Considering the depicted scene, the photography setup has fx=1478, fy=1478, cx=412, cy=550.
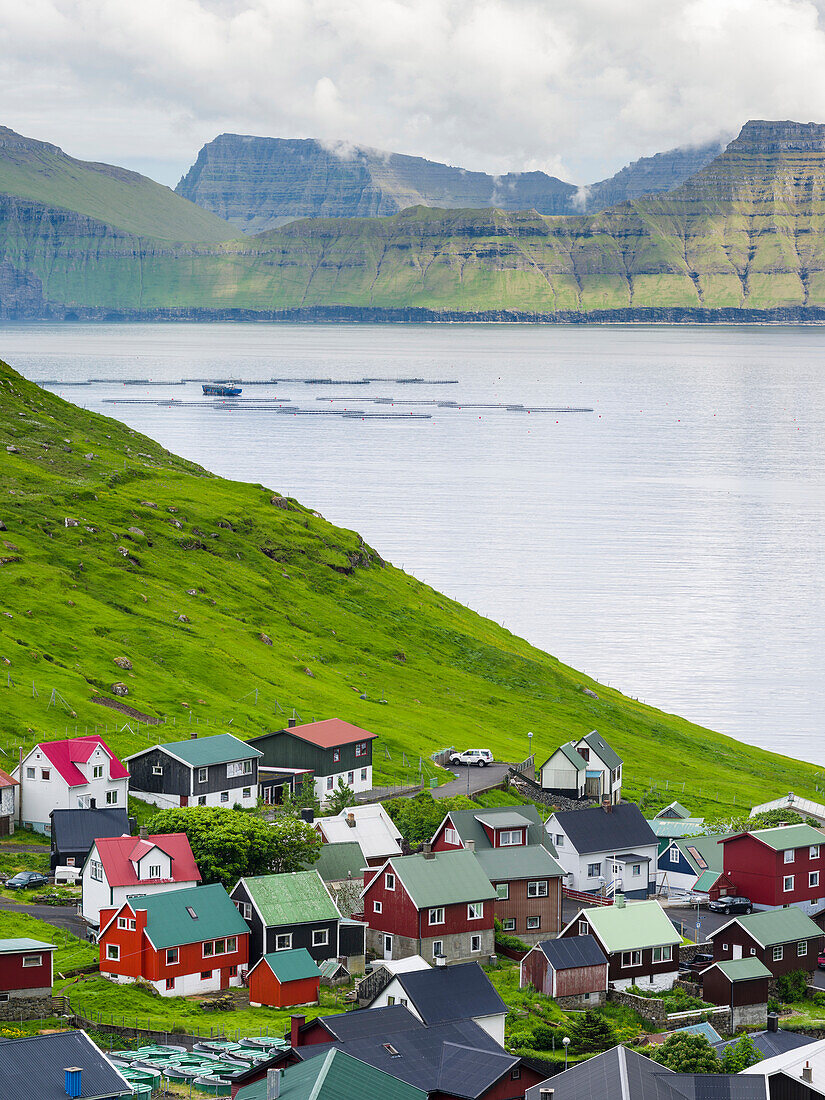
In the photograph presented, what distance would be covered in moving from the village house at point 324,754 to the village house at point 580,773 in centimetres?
1147

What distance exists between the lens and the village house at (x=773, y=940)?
2482 inches

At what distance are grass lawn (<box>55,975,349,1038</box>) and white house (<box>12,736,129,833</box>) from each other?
20573 mm

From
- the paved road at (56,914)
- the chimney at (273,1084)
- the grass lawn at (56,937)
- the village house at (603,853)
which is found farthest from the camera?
the village house at (603,853)

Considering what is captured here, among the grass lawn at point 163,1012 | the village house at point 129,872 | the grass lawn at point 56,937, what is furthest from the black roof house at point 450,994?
the village house at point 129,872

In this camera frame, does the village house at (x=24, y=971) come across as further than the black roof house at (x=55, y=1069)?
Yes

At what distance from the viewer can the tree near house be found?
65519mm

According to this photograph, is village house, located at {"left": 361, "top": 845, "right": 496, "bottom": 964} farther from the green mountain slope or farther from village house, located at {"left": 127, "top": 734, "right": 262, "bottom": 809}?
the green mountain slope

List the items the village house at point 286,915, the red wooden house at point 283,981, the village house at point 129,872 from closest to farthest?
the red wooden house at point 283,981 < the village house at point 286,915 < the village house at point 129,872

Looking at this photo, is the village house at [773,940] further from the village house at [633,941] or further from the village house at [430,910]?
the village house at [430,910]

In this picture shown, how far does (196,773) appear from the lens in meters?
79.9

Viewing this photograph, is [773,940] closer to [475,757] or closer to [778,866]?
[778,866]

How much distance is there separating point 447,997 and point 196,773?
30.5 metres

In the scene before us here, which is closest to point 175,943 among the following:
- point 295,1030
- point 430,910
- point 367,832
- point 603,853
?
point 430,910

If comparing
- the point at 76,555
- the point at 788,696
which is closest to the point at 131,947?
the point at 76,555
